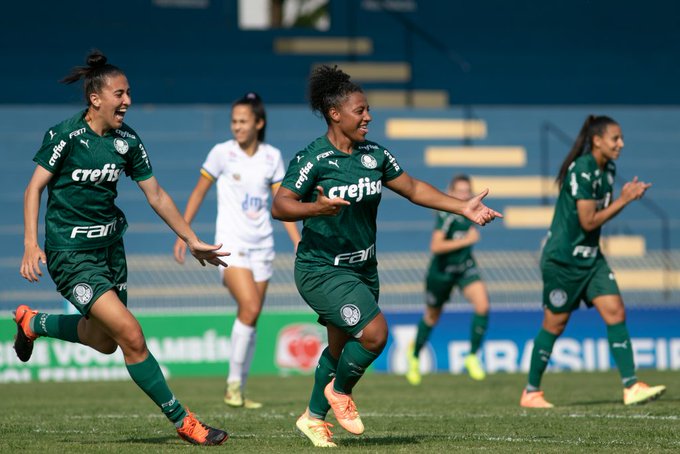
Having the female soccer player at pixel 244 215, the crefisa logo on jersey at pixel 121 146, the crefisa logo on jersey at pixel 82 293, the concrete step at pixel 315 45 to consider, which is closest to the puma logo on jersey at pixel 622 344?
the female soccer player at pixel 244 215

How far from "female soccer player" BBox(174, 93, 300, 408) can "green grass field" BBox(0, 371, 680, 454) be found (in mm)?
602

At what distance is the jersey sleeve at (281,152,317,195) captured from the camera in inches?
264

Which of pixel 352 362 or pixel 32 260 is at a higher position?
pixel 32 260

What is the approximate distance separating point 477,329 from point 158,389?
8.35 meters

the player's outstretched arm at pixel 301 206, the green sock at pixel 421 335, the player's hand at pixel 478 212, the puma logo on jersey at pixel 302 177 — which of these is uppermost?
the puma logo on jersey at pixel 302 177

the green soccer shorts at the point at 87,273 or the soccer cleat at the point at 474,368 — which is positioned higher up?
the green soccer shorts at the point at 87,273

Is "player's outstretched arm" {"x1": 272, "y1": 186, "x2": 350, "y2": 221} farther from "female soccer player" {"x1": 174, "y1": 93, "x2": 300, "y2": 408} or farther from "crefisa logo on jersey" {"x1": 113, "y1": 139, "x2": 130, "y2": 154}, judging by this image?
"female soccer player" {"x1": 174, "y1": 93, "x2": 300, "y2": 408}

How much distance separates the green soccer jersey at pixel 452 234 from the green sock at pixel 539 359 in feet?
14.8

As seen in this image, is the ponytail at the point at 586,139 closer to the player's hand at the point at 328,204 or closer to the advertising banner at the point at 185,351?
the player's hand at the point at 328,204

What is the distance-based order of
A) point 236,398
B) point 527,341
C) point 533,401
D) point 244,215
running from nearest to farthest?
point 533,401
point 236,398
point 244,215
point 527,341

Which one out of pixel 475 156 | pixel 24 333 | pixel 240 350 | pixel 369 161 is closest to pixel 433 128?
pixel 475 156

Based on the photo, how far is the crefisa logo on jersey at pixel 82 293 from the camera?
6.74 metres

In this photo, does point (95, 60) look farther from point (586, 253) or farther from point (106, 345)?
point (586, 253)

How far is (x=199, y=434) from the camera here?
672cm
